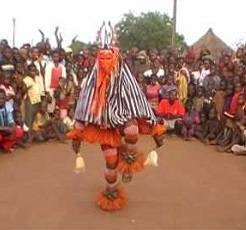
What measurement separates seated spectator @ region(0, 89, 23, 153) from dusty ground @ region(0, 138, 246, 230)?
244 millimetres

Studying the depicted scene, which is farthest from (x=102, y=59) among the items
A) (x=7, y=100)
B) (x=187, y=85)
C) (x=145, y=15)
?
(x=145, y=15)

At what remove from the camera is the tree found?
115ft

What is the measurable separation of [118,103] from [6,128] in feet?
11.7

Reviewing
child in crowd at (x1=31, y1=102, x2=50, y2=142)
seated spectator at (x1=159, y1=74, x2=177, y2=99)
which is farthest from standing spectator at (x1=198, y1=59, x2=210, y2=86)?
child in crowd at (x1=31, y1=102, x2=50, y2=142)

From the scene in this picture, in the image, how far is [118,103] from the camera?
6.88m

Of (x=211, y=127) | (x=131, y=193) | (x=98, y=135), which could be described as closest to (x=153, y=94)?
(x=211, y=127)

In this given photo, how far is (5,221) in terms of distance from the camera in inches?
257

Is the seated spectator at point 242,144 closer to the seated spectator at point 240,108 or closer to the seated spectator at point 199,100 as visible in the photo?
the seated spectator at point 240,108

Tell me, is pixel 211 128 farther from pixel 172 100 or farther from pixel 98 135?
pixel 98 135

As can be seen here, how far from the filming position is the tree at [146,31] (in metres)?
35.1

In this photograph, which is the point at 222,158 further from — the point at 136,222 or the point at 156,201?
the point at 136,222

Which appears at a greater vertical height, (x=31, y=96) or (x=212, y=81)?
(x=212, y=81)

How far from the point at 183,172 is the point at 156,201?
5.37 feet

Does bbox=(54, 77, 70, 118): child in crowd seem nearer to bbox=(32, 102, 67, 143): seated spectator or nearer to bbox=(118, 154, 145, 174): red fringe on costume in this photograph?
bbox=(32, 102, 67, 143): seated spectator
